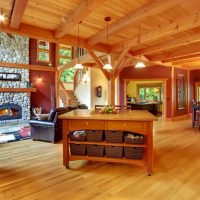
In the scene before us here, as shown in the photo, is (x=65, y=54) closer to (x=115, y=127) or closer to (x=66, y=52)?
(x=66, y=52)

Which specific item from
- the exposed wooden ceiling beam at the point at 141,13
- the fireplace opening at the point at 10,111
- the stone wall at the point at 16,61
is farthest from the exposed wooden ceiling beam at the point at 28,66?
the exposed wooden ceiling beam at the point at 141,13

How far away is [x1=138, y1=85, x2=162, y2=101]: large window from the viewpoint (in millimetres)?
13094

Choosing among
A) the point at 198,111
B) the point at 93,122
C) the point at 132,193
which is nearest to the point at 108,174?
the point at 132,193

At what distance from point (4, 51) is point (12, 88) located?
1661 mm

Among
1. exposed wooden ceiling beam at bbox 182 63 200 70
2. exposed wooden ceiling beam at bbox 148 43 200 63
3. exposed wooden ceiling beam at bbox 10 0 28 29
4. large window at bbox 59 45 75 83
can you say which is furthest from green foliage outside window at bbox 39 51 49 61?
exposed wooden ceiling beam at bbox 182 63 200 70

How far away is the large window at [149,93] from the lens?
1309 cm

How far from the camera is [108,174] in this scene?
326 centimetres

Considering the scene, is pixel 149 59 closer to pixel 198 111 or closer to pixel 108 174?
pixel 198 111

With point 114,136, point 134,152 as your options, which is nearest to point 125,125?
point 114,136

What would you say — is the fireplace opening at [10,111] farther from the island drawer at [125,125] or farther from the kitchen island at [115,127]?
the island drawer at [125,125]

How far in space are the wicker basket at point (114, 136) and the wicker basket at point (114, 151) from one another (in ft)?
0.44

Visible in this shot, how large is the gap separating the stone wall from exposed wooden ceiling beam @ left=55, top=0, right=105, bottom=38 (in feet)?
17.2

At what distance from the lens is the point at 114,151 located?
136 inches

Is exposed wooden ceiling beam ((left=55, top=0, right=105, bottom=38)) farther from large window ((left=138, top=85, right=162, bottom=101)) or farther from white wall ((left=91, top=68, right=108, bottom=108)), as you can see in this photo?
large window ((left=138, top=85, right=162, bottom=101))
